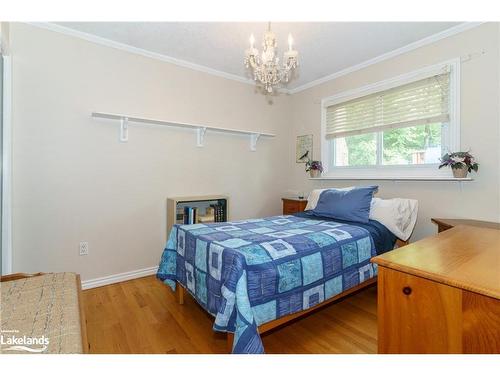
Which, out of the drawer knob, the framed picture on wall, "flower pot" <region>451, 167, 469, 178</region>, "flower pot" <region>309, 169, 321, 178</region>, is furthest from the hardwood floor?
the framed picture on wall

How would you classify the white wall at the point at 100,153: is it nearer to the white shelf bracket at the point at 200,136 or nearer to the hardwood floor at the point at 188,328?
the white shelf bracket at the point at 200,136

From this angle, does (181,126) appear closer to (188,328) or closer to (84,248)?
(84,248)

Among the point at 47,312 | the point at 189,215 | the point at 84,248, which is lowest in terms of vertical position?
the point at 84,248

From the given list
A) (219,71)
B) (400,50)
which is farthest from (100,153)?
(400,50)

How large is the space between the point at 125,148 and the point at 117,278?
4.37ft

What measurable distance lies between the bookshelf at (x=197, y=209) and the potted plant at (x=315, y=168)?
4.06ft

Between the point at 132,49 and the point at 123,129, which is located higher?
the point at 132,49

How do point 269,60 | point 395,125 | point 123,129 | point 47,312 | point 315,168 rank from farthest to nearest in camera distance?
point 315,168, point 395,125, point 123,129, point 269,60, point 47,312

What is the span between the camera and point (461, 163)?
2084 mm

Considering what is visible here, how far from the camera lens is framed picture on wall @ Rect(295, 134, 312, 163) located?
3596 millimetres

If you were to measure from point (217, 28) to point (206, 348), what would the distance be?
2540mm

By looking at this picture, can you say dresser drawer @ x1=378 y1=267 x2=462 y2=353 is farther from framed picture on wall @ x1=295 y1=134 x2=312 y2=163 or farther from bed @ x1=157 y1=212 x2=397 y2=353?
framed picture on wall @ x1=295 y1=134 x2=312 y2=163

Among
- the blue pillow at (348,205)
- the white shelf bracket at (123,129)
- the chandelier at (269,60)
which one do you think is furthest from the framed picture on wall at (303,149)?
the white shelf bracket at (123,129)

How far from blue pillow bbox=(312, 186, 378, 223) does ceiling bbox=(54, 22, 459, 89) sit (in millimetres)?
1470
